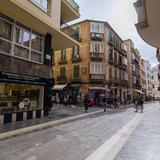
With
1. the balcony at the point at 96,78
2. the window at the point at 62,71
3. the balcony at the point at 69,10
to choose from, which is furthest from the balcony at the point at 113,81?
the balcony at the point at 69,10

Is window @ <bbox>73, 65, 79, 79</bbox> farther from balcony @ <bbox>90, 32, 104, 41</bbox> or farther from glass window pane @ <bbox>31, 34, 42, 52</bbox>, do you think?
glass window pane @ <bbox>31, 34, 42, 52</bbox>

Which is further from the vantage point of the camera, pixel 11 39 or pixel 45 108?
pixel 45 108

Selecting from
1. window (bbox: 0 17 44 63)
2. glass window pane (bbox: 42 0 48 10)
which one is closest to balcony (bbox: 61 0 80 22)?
glass window pane (bbox: 42 0 48 10)

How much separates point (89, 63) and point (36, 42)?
1600 cm

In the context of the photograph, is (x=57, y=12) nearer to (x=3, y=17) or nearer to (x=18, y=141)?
(x=3, y=17)

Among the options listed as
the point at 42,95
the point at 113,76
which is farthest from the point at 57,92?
the point at 42,95

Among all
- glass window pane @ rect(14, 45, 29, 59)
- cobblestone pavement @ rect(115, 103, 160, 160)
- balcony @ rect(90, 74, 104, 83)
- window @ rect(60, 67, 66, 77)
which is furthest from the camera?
window @ rect(60, 67, 66, 77)

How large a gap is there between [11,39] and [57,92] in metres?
19.5

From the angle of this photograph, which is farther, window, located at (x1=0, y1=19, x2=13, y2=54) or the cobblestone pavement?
window, located at (x1=0, y1=19, x2=13, y2=54)

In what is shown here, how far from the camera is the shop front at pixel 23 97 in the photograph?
429 inches

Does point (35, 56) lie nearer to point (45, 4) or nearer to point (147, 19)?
point (45, 4)

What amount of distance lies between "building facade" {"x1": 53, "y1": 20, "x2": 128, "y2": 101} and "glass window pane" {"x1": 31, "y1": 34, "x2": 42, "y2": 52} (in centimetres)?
1532

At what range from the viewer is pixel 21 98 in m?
12.6

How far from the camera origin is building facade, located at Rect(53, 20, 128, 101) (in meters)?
29.2
